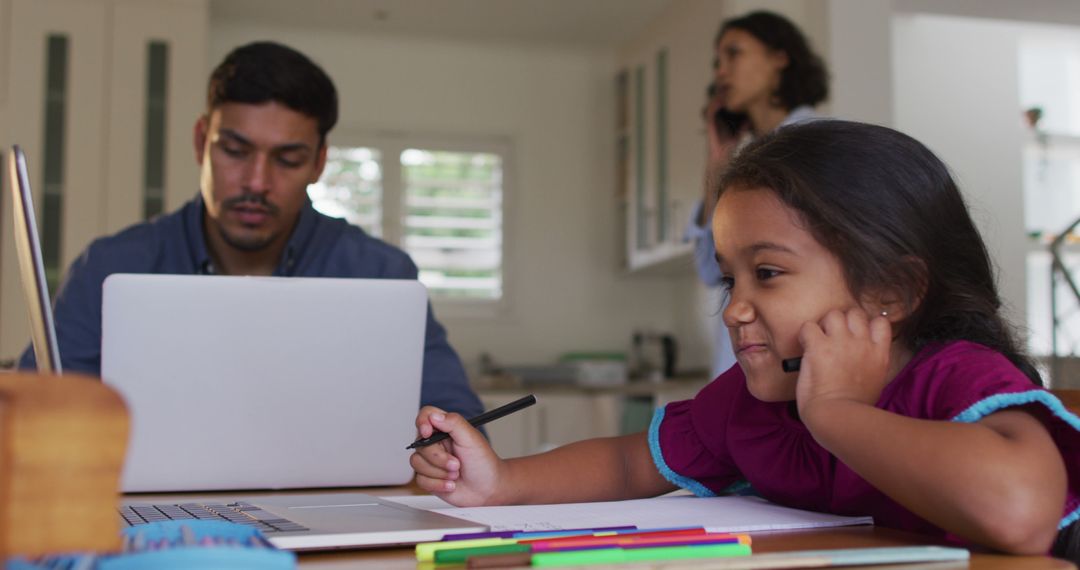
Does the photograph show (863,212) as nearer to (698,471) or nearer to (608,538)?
(698,471)

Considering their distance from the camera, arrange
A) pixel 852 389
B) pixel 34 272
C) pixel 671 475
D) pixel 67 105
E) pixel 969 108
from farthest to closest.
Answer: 1. pixel 969 108
2. pixel 67 105
3. pixel 671 475
4. pixel 852 389
5. pixel 34 272

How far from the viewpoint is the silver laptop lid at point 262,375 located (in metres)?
1.14

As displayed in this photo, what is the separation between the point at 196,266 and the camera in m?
1.90

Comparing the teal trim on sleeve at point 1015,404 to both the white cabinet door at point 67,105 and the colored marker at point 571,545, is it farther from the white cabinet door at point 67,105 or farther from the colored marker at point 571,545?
the white cabinet door at point 67,105

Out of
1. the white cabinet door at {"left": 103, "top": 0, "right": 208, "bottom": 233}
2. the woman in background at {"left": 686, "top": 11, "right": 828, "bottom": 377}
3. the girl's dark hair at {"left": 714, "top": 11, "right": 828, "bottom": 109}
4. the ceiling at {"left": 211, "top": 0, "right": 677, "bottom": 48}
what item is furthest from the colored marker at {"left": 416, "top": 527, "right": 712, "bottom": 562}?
the ceiling at {"left": 211, "top": 0, "right": 677, "bottom": 48}

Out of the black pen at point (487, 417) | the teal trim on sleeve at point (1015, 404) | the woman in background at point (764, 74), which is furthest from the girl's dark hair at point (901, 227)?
the woman in background at point (764, 74)

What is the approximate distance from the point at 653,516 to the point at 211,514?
13.8 inches

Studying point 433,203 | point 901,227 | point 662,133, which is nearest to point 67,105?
point 433,203

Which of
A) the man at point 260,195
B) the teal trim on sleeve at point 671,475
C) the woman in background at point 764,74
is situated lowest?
the teal trim on sleeve at point 671,475

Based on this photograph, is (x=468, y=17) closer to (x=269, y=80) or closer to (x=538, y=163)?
(x=538, y=163)

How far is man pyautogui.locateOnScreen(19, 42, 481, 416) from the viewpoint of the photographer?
1.89 metres

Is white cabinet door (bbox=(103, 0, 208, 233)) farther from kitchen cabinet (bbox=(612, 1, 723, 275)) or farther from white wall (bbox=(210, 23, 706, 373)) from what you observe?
kitchen cabinet (bbox=(612, 1, 723, 275))

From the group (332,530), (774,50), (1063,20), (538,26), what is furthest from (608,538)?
(538,26)

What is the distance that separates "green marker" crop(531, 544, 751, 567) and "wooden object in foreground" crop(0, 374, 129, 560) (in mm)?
241
